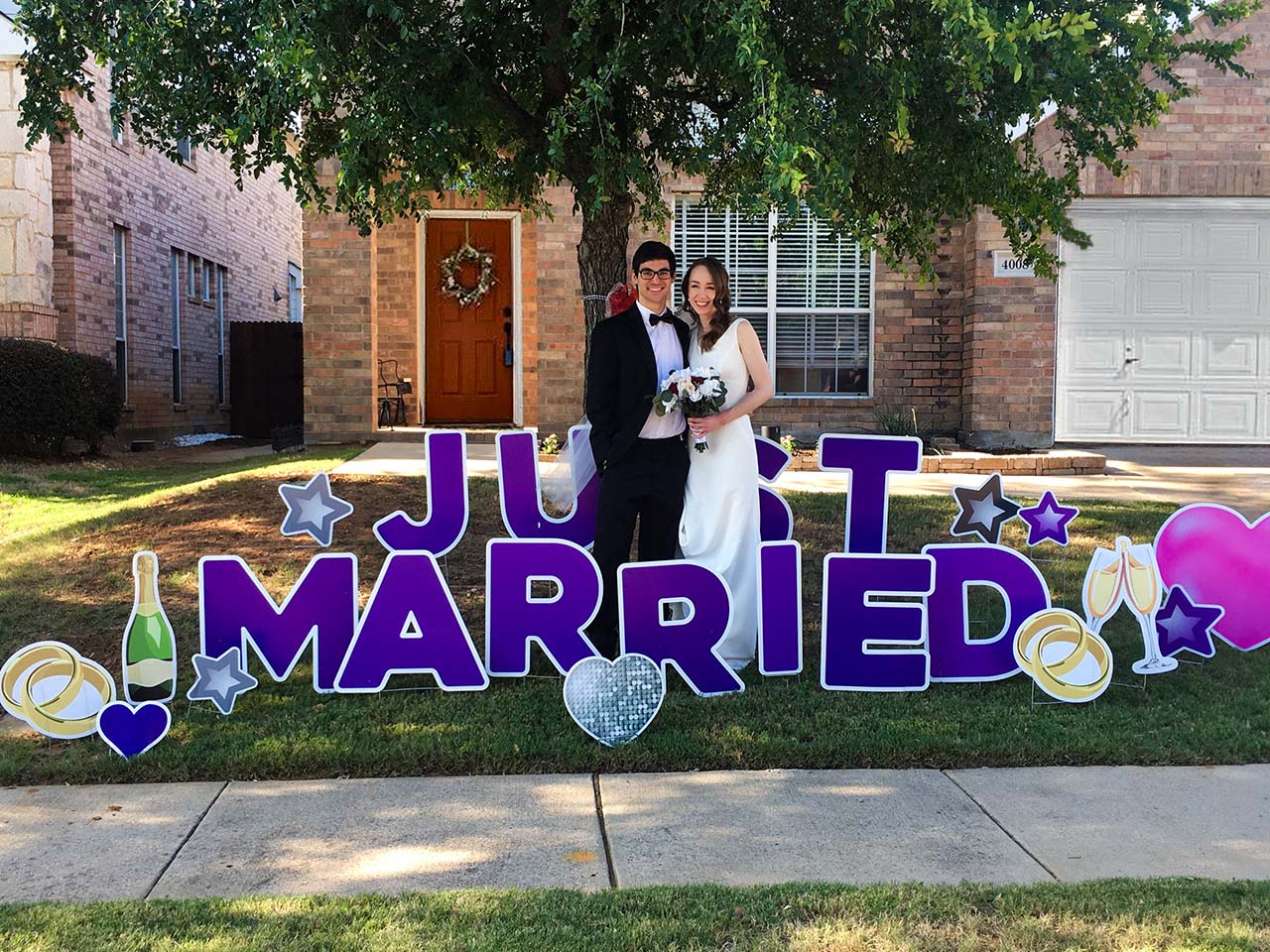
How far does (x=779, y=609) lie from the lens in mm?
4930

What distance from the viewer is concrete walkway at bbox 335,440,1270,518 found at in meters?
9.06

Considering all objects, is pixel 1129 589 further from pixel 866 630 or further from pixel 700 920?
pixel 700 920

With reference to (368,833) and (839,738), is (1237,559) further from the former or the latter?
(368,833)

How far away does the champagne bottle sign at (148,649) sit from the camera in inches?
171

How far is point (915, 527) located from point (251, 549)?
14.0 ft

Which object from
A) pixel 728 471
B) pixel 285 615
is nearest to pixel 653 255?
pixel 728 471

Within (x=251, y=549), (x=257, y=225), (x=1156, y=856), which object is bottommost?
(x=1156, y=856)

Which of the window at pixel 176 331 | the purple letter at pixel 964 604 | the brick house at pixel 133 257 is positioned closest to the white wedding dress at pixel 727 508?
the purple letter at pixel 964 604

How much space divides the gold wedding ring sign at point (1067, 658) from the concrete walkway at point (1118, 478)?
4068 millimetres

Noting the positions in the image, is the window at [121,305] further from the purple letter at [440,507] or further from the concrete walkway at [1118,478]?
the purple letter at [440,507]

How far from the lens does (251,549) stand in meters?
6.91

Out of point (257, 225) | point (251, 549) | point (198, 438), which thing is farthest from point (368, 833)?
point (257, 225)

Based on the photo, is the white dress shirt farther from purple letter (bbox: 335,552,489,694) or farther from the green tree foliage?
purple letter (bbox: 335,552,489,694)

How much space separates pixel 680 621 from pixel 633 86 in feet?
9.31
